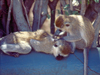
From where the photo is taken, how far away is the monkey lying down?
271 cm

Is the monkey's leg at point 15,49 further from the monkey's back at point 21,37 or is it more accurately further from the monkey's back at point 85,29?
the monkey's back at point 85,29

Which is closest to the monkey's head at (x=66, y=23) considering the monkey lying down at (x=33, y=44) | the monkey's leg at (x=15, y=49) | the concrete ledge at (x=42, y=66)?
the monkey lying down at (x=33, y=44)

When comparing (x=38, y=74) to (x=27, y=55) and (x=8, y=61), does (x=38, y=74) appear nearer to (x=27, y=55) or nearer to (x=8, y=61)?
(x=27, y=55)

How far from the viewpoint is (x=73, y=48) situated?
2873mm

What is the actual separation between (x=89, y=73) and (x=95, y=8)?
1629 millimetres

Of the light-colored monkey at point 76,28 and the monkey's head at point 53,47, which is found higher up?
the light-colored monkey at point 76,28

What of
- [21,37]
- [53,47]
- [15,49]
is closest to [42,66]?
[53,47]

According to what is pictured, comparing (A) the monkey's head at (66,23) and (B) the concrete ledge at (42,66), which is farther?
(A) the monkey's head at (66,23)

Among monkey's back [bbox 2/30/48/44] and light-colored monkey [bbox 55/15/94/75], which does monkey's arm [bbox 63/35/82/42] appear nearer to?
light-colored monkey [bbox 55/15/94/75]

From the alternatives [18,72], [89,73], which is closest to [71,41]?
[89,73]

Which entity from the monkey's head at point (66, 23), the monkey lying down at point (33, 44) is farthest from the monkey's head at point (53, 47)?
the monkey's head at point (66, 23)

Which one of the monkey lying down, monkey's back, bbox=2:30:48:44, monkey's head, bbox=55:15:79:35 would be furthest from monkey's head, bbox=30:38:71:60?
monkey's head, bbox=55:15:79:35

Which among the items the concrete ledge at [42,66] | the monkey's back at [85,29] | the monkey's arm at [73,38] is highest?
the monkey's back at [85,29]

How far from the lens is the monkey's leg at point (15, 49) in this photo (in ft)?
8.89
